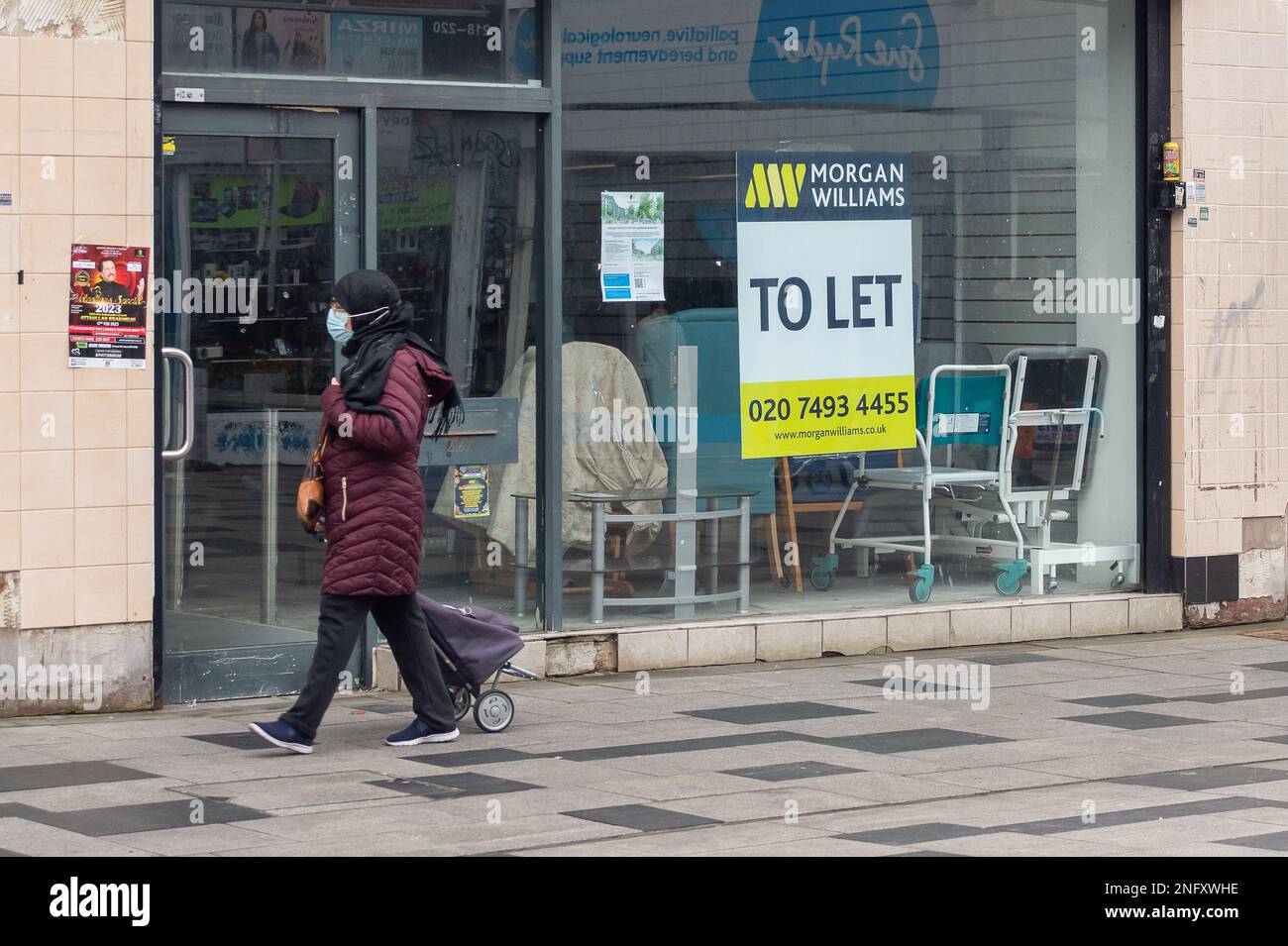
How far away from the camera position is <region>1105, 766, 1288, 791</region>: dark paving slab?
25.1 feet

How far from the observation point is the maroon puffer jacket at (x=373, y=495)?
26.2ft

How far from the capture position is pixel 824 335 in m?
11.1

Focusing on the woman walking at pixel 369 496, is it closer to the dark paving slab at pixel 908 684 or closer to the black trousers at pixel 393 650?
the black trousers at pixel 393 650

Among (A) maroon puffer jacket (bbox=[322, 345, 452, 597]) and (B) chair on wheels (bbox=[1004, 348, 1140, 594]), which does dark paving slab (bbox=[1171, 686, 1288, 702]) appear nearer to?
(B) chair on wheels (bbox=[1004, 348, 1140, 594])

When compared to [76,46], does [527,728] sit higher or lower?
lower

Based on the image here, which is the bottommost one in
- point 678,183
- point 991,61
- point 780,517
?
point 780,517

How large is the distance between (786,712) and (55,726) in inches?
129

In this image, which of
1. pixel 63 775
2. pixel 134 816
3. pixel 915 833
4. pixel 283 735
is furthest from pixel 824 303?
pixel 134 816

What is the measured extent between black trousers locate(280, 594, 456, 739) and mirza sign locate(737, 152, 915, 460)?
126 inches

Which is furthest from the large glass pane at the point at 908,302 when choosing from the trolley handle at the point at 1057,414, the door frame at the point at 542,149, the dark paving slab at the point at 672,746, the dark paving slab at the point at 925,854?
the dark paving slab at the point at 925,854

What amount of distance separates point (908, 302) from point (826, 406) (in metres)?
0.84

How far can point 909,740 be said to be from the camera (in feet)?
28.1
